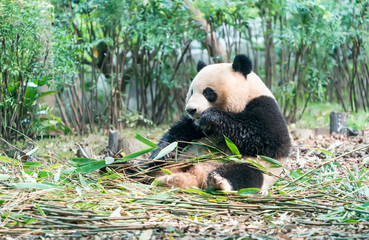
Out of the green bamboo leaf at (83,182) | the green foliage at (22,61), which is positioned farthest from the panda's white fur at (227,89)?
the green foliage at (22,61)

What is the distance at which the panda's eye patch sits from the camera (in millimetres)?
2977

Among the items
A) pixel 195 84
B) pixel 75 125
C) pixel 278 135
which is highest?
pixel 195 84

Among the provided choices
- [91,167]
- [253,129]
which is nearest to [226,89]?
[253,129]

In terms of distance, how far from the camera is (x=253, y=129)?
2.79 m

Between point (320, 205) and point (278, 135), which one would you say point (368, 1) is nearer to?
point (278, 135)

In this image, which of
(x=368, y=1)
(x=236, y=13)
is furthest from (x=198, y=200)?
(x=368, y=1)

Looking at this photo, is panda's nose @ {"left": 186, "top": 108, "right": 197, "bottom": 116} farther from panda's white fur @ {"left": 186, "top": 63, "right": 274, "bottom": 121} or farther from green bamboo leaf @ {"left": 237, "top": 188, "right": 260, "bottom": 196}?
green bamboo leaf @ {"left": 237, "top": 188, "right": 260, "bottom": 196}

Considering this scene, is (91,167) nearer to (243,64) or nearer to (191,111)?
(191,111)

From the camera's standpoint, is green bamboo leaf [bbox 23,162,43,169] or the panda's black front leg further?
the panda's black front leg

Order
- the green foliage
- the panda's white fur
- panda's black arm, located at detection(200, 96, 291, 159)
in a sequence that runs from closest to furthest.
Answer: panda's black arm, located at detection(200, 96, 291, 159)
the panda's white fur
the green foliage

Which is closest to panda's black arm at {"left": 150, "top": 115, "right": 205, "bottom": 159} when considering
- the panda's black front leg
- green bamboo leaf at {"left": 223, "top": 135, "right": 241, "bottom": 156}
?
the panda's black front leg

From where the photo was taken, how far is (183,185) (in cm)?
275

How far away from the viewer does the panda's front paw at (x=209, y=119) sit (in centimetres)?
281

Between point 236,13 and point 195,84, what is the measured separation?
9.97ft
